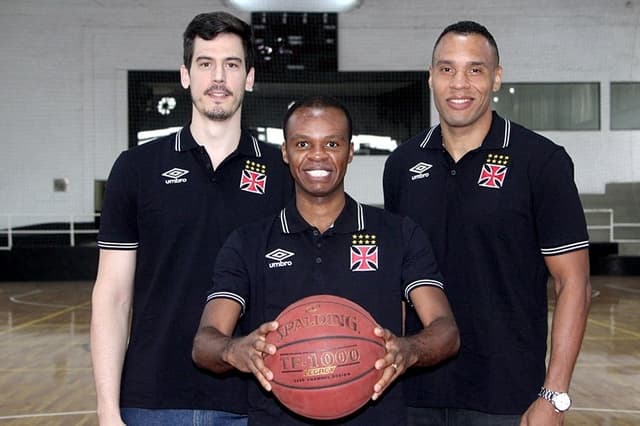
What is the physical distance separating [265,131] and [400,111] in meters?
2.28

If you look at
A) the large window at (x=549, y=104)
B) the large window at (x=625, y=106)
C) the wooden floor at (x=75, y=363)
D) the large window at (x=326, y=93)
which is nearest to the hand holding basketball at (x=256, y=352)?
the wooden floor at (x=75, y=363)

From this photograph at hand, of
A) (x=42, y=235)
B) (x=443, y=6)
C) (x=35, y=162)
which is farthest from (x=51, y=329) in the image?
(x=443, y=6)

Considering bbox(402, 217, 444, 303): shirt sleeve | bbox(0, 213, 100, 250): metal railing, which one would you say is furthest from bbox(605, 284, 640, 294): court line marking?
bbox(402, 217, 444, 303): shirt sleeve

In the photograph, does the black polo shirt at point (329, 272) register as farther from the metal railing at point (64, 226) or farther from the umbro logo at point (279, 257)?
the metal railing at point (64, 226)

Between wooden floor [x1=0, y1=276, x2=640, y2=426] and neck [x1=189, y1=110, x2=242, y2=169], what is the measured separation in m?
2.59

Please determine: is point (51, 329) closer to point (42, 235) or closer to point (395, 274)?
point (42, 235)

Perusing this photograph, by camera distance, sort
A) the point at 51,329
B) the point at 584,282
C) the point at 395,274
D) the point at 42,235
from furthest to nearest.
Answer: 1. the point at 42,235
2. the point at 51,329
3. the point at 584,282
4. the point at 395,274

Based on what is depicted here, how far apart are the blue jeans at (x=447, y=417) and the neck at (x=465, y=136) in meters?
0.70

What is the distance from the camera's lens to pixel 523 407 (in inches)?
77.0

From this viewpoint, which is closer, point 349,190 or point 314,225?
point 314,225

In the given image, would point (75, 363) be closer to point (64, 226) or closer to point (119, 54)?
point (64, 226)

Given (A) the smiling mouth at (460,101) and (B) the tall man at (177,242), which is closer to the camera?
(B) the tall man at (177,242)

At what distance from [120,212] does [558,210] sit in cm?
112

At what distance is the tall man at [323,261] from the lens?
1.70 meters
